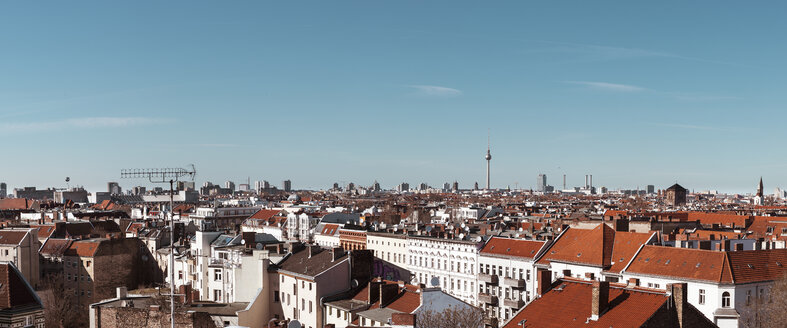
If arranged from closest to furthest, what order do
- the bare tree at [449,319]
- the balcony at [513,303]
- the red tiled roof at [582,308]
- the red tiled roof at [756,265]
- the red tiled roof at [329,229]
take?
the red tiled roof at [582,308]
the bare tree at [449,319]
the red tiled roof at [756,265]
the balcony at [513,303]
the red tiled roof at [329,229]

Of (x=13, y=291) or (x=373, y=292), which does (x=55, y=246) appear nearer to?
(x=13, y=291)

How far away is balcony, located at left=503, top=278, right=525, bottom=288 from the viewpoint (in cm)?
7138

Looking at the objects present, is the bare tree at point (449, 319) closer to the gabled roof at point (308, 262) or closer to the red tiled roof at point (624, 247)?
the gabled roof at point (308, 262)

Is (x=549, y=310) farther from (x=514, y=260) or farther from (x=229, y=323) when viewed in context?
(x=514, y=260)

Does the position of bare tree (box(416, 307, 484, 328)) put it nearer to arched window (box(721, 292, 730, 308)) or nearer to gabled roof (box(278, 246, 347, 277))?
gabled roof (box(278, 246, 347, 277))

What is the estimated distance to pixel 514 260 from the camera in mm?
74312

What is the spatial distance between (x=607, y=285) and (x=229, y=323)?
85.5ft

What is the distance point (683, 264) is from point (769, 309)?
28.6 ft

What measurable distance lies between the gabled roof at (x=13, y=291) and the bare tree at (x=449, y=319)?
25.4 meters

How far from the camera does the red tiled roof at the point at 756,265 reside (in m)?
56.7

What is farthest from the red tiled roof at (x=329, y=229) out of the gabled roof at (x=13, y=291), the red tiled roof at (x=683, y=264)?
the gabled roof at (x=13, y=291)

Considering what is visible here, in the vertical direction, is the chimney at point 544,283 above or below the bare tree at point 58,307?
above

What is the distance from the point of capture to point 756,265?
58.4 meters

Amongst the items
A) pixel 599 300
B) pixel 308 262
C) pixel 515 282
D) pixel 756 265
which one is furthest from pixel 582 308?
pixel 515 282
